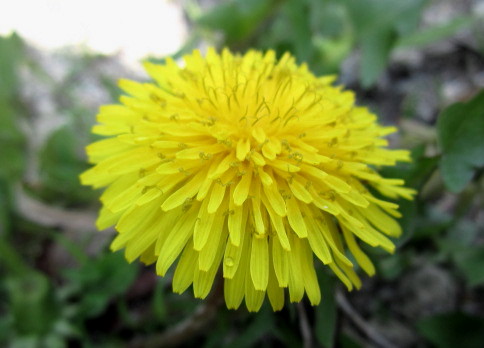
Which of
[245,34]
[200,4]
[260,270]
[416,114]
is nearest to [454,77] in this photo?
[416,114]

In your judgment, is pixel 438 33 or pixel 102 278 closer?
pixel 102 278

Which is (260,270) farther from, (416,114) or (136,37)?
(136,37)

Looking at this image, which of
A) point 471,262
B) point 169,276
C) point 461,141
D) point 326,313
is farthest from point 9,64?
point 471,262

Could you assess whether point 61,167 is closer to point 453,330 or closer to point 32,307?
point 32,307

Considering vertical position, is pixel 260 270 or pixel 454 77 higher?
pixel 454 77

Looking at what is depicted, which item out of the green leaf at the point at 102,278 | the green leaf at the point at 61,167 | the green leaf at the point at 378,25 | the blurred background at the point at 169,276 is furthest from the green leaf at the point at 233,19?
the green leaf at the point at 102,278

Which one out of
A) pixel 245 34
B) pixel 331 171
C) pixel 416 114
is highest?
pixel 245 34
